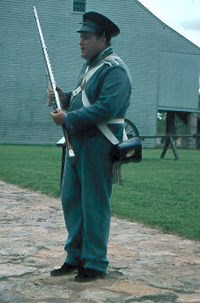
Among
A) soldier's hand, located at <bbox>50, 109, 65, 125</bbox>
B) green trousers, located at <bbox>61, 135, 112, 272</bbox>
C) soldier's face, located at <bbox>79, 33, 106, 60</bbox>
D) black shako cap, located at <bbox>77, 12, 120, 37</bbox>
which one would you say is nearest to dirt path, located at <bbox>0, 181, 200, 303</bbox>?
green trousers, located at <bbox>61, 135, 112, 272</bbox>

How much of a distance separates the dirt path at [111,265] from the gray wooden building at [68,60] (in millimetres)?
23645

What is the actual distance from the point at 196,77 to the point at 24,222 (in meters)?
29.5

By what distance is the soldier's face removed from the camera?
14.3ft

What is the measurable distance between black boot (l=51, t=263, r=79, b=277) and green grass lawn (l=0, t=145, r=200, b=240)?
6.88ft

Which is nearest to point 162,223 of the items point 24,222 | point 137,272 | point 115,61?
point 24,222

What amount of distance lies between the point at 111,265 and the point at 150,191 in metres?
5.65

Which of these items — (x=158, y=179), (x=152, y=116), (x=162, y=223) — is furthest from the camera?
(x=152, y=116)

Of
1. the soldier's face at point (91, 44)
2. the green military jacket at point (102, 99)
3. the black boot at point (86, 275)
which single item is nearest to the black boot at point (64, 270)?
the black boot at point (86, 275)

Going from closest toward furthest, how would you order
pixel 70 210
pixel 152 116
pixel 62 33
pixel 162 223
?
pixel 70 210
pixel 162 223
pixel 62 33
pixel 152 116

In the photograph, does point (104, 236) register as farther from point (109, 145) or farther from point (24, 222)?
point (24, 222)

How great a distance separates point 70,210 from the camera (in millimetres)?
4590

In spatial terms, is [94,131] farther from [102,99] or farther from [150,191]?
[150,191]

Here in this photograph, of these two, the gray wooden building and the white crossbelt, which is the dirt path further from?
the gray wooden building

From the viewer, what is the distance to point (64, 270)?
4.63 meters
